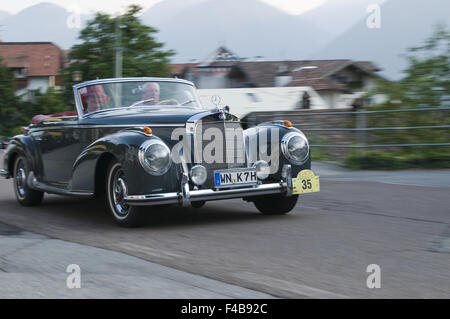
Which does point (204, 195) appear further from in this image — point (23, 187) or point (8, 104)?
point (8, 104)

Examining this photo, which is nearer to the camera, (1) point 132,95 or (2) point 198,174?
(2) point 198,174

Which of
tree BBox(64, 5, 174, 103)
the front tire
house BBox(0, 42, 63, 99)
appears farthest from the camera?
house BBox(0, 42, 63, 99)

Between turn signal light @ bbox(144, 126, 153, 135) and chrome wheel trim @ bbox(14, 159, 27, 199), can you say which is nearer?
turn signal light @ bbox(144, 126, 153, 135)

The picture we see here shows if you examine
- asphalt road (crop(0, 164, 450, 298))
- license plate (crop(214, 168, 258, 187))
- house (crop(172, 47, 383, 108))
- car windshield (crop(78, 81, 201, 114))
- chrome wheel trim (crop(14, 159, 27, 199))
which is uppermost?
house (crop(172, 47, 383, 108))

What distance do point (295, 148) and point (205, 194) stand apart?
129cm

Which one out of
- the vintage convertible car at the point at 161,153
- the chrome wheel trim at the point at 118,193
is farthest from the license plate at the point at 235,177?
the chrome wheel trim at the point at 118,193

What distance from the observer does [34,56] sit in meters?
80.8

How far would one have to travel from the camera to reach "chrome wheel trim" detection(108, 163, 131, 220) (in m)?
6.52

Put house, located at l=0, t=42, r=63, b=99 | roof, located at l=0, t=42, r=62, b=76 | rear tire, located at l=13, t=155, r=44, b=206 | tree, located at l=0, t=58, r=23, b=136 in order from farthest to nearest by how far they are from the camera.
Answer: roof, located at l=0, t=42, r=62, b=76
house, located at l=0, t=42, r=63, b=99
tree, located at l=0, t=58, r=23, b=136
rear tire, located at l=13, t=155, r=44, b=206

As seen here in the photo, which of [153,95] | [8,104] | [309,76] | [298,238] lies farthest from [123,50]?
[298,238]

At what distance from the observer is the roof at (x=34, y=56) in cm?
7975

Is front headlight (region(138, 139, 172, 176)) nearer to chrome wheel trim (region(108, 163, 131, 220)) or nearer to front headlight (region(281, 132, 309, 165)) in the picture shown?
chrome wheel trim (region(108, 163, 131, 220))

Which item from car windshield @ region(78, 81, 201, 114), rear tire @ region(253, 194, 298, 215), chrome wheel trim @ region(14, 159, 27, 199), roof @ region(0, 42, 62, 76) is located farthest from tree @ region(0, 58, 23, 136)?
rear tire @ region(253, 194, 298, 215)

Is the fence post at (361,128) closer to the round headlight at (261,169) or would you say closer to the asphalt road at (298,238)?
the asphalt road at (298,238)
